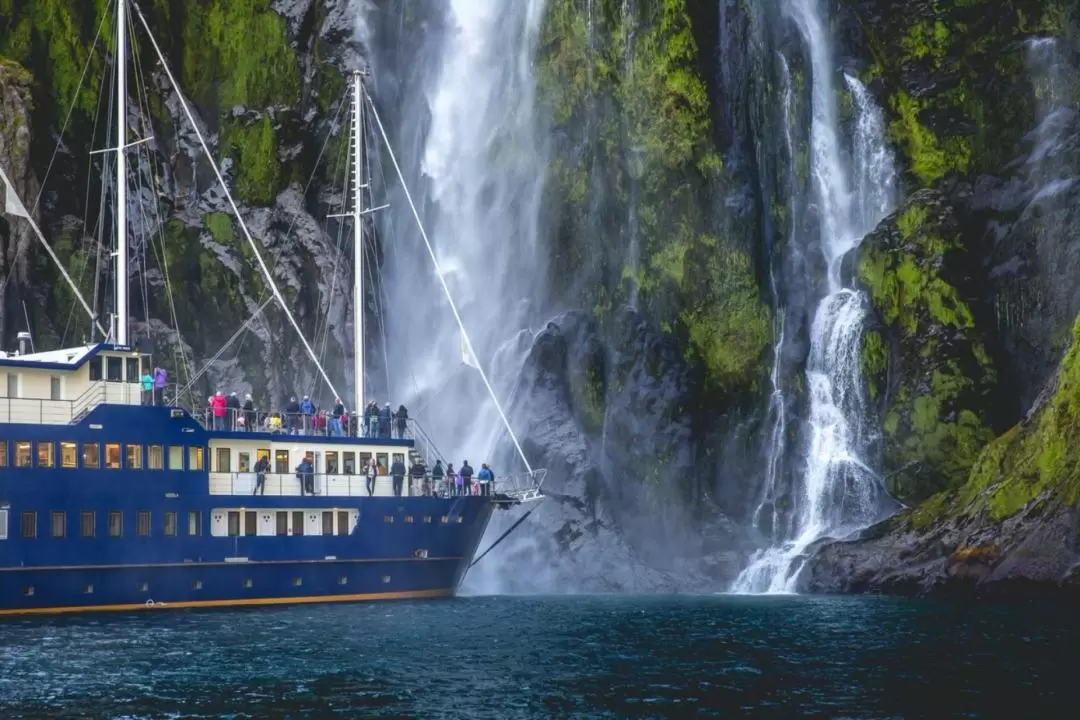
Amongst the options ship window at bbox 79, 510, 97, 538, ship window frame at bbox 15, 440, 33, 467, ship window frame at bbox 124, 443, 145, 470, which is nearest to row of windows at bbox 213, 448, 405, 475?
ship window frame at bbox 124, 443, 145, 470

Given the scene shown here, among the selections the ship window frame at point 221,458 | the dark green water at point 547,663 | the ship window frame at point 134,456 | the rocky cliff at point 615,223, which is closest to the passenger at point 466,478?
the dark green water at point 547,663

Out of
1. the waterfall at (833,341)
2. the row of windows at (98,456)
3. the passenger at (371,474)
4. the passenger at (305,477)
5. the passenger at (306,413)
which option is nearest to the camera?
the row of windows at (98,456)

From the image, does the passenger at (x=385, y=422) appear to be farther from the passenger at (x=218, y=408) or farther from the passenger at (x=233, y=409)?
the passenger at (x=218, y=408)

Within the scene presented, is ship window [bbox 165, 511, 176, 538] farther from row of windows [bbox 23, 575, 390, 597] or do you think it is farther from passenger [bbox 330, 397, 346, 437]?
passenger [bbox 330, 397, 346, 437]

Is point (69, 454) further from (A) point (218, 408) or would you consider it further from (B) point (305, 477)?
(B) point (305, 477)

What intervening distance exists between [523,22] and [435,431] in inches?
939

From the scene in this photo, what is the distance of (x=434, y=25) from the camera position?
7931 centimetres

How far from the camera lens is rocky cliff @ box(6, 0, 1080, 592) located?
213 ft

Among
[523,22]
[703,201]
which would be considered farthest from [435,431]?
[523,22]

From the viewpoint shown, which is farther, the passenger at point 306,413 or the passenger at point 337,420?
the passenger at point 337,420

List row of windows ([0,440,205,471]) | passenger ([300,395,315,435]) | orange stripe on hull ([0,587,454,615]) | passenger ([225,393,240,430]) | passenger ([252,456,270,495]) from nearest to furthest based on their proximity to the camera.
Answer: row of windows ([0,440,205,471]) → orange stripe on hull ([0,587,454,615]) → passenger ([252,456,270,495]) → passenger ([225,393,240,430]) → passenger ([300,395,315,435])

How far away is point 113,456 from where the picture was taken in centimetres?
4731

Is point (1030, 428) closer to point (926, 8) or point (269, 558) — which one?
point (926, 8)

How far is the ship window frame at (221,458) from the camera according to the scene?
50.8 metres
